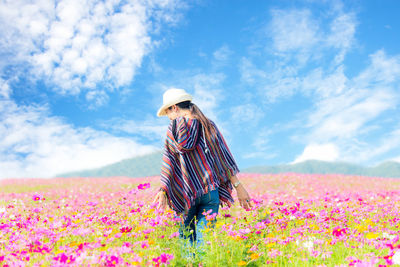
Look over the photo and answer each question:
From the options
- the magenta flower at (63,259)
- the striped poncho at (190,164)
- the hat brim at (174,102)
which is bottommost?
the magenta flower at (63,259)

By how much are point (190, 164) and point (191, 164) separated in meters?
0.01

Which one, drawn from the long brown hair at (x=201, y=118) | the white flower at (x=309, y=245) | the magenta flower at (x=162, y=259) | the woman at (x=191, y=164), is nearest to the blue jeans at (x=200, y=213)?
the woman at (x=191, y=164)

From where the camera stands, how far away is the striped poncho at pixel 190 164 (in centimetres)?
402

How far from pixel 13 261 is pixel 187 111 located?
248 centimetres

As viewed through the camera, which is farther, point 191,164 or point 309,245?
point 191,164

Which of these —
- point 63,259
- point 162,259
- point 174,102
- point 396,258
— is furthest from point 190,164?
point 396,258

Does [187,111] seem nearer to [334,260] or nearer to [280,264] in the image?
[280,264]

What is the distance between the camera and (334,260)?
370 centimetres

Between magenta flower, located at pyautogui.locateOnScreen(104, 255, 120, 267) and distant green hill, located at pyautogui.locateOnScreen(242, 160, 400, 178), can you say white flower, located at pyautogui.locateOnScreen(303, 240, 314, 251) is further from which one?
distant green hill, located at pyautogui.locateOnScreen(242, 160, 400, 178)

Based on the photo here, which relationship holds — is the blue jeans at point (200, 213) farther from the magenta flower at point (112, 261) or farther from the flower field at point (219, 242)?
the magenta flower at point (112, 261)

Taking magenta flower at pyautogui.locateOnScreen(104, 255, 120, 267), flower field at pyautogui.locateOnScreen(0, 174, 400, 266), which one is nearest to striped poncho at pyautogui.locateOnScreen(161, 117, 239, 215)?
flower field at pyautogui.locateOnScreen(0, 174, 400, 266)

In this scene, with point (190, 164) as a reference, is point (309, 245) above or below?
below

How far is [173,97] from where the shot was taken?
4133 millimetres

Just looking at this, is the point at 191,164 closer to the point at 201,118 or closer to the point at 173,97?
the point at 201,118
